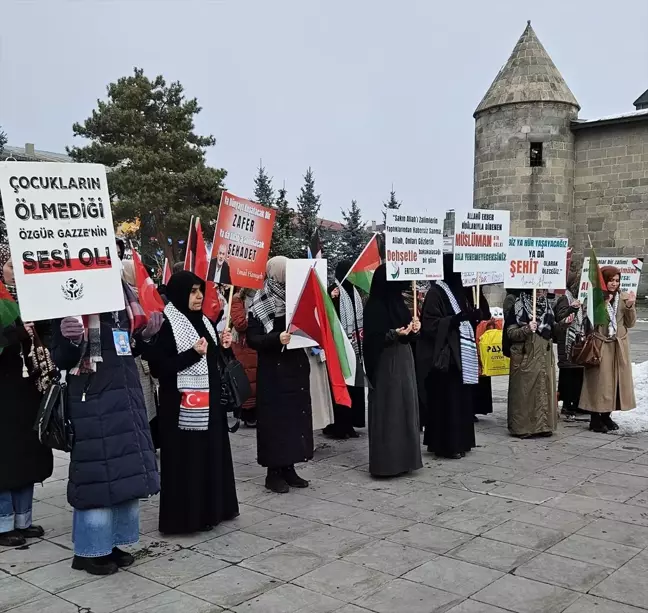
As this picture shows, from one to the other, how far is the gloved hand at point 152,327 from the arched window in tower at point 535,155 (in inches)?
1038

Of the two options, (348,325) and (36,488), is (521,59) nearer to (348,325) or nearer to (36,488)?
(348,325)

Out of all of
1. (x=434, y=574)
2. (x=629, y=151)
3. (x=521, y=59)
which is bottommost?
(x=434, y=574)

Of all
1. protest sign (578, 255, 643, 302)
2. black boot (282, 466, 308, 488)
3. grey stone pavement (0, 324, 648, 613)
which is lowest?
grey stone pavement (0, 324, 648, 613)

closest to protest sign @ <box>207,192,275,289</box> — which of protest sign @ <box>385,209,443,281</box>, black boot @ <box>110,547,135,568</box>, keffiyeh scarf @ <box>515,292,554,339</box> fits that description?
protest sign @ <box>385,209,443,281</box>

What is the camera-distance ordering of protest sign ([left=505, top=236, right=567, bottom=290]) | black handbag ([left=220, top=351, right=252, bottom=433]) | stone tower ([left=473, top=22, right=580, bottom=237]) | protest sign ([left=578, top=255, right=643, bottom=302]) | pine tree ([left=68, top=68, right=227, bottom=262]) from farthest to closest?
pine tree ([left=68, top=68, right=227, bottom=262]) → stone tower ([left=473, top=22, right=580, bottom=237]) → protest sign ([left=578, top=255, right=643, bottom=302]) → protest sign ([left=505, top=236, right=567, bottom=290]) → black handbag ([left=220, top=351, right=252, bottom=433])

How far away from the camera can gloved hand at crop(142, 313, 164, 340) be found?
470 centimetres

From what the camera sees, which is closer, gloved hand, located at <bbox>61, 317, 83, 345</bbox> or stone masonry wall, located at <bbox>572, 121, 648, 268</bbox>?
gloved hand, located at <bbox>61, 317, 83, 345</bbox>

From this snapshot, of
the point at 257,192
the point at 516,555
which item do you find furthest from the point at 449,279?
the point at 257,192

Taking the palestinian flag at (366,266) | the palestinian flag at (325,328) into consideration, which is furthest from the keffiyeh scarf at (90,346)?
the palestinian flag at (366,266)

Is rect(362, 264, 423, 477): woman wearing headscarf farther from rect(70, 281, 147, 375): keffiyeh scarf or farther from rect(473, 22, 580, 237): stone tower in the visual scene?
rect(473, 22, 580, 237): stone tower

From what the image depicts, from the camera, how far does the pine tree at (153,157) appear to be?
34094mm

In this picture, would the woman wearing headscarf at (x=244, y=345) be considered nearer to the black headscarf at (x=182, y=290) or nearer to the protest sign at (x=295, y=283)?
the protest sign at (x=295, y=283)

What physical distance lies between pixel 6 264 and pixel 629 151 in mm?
27849

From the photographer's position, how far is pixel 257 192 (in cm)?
3759
